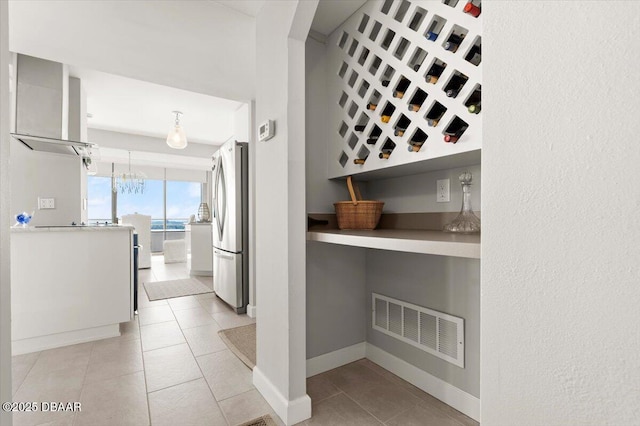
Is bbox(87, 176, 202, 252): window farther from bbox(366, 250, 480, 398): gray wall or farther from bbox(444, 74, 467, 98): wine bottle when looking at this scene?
bbox(444, 74, 467, 98): wine bottle

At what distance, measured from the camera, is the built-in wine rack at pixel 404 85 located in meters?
1.17

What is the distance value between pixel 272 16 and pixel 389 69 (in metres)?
0.71

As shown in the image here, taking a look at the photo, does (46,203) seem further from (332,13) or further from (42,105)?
(332,13)

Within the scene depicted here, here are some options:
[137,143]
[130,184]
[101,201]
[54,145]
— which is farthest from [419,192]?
[101,201]

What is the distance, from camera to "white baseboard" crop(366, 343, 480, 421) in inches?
58.3

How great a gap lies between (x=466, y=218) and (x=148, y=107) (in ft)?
15.2

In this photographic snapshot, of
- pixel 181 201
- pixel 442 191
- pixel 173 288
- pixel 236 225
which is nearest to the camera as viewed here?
pixel 442 191

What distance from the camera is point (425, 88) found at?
1311 millimetres

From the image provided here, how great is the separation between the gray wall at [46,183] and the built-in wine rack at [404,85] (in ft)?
9.81

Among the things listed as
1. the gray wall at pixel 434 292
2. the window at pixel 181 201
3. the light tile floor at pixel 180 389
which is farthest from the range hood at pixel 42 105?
the window at pixel 181 201

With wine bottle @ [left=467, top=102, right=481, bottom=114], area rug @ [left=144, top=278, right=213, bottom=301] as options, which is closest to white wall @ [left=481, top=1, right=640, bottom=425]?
wine bottle @ [left=467, top=102, right=481, bottom=114]

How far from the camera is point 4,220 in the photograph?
72 centimetres

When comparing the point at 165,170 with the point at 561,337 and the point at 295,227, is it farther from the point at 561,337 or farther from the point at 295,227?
the point at 561,337

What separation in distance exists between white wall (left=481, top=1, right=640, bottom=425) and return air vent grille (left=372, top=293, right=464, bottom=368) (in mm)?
1097
